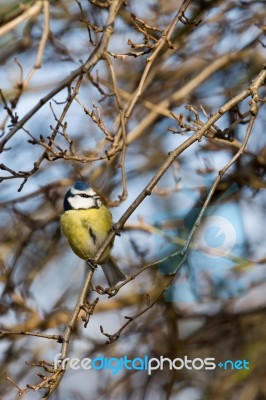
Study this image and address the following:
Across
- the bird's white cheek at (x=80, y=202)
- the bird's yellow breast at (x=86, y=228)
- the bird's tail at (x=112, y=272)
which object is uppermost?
the bird's white cheek at (x=80, y=202)

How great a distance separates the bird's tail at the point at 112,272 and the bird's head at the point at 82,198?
30cm

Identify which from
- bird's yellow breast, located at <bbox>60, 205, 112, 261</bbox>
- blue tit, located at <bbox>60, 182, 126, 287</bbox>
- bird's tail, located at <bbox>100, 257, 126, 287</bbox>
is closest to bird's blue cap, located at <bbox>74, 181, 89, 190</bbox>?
A: blue tit, located at <bbox>60, 182, 126, 287</bbox>

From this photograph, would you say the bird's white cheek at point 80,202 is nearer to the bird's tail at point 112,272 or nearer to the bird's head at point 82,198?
the bird's head at point 82,198

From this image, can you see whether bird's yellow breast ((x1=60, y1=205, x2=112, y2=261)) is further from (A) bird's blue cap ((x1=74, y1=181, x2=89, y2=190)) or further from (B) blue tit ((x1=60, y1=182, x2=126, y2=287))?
(A) bird's blue cap ((x1=74, y1=181, x2=89, y2=190))

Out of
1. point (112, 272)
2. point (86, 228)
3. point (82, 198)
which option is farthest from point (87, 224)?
point (112, 272)

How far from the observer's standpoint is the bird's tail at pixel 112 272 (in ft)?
12.3

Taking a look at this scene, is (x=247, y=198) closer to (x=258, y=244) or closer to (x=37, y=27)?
(x=258, y=244)

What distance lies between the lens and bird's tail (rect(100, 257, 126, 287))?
12.3 ft

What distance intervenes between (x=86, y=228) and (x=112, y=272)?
26 cm

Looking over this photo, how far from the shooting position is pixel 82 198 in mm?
3723

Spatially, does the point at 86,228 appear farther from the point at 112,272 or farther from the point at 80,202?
the point at 112,272

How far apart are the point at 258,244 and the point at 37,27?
192 centimetres

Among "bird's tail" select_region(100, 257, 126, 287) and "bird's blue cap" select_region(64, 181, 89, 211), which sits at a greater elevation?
"bird's blue cap" select_region(64, 181, 89, 211)

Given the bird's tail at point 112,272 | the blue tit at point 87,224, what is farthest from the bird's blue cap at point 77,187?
the bird's tail at point 112,272
